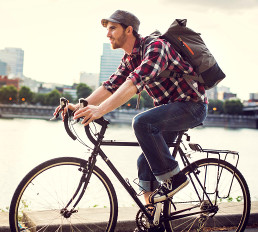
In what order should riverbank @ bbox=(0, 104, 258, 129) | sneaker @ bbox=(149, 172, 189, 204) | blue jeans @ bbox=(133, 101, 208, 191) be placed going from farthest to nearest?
Answer: riverbank @ bbox=(0, 104, 258, 129) → sneaker @ bbox=(149, 172, 189, 204) → blue jeans @ bbox=(133, 101, 208, 191)

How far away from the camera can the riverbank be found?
78.0 metres

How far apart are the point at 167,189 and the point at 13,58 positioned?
199675mm

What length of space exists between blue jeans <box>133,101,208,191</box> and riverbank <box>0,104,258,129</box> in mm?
68175

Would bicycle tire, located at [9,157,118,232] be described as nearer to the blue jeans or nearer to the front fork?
the front fork

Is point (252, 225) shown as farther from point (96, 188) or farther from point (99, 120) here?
point (99, 120)

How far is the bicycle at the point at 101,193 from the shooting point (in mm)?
2104

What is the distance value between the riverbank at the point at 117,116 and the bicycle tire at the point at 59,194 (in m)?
67.9

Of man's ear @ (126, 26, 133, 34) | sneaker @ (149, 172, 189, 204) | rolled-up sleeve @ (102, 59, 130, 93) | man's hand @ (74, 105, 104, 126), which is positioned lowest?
sneaker @ (149, 172, 189, 204)

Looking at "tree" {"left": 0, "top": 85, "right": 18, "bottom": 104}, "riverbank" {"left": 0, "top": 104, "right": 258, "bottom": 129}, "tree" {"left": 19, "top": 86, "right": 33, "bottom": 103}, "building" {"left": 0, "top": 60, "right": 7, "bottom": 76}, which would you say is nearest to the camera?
"riverbank" {"left": 0, "top": 104, "right": 258, "bottom": 129}

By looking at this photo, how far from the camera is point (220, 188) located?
273 centimetres

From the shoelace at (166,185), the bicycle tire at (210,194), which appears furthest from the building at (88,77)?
the shoelace at (166,185)

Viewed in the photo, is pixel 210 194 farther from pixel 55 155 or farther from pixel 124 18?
pixel 55 155

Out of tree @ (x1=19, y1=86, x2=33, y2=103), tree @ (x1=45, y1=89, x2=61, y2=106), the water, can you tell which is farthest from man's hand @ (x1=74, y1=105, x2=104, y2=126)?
tree @ (x1=19, y1=86, x2=33, y2=103)

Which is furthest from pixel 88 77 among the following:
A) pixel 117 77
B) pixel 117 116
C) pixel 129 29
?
pixel 129 29
